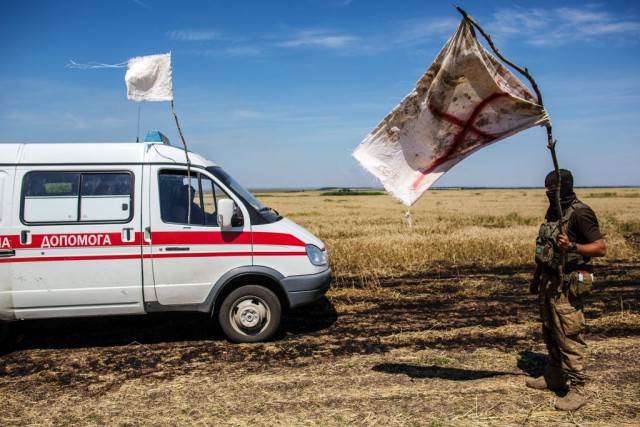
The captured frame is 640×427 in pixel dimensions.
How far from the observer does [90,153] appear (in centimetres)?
621

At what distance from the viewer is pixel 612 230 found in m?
18.1

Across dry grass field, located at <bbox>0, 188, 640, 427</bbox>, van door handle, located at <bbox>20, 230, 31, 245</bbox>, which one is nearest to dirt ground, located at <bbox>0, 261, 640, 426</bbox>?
dry grass field, located at <bbox>0, 188, 640, 427</bbox>

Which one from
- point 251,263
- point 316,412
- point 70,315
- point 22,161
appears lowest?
point 316,412

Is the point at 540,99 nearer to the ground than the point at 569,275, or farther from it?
farther from it

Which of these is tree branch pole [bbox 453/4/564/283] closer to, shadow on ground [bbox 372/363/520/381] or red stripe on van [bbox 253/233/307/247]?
shadow on ground [bbox 372/363/520/381]

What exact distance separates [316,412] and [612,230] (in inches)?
682

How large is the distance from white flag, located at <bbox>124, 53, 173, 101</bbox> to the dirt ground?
3077 millimetres

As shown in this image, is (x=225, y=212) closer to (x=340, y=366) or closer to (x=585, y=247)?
(x=340, y=366)

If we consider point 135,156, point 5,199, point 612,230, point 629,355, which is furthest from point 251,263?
point 612,230

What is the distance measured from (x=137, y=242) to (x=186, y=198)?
0.81 meters

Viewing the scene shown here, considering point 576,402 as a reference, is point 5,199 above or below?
above

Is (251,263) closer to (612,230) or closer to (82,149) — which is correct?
(82,149)

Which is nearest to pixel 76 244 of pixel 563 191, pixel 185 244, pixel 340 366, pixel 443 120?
pixel 185 244

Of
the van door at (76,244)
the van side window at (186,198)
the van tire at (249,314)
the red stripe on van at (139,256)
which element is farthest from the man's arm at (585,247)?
the van door at (76,244)
